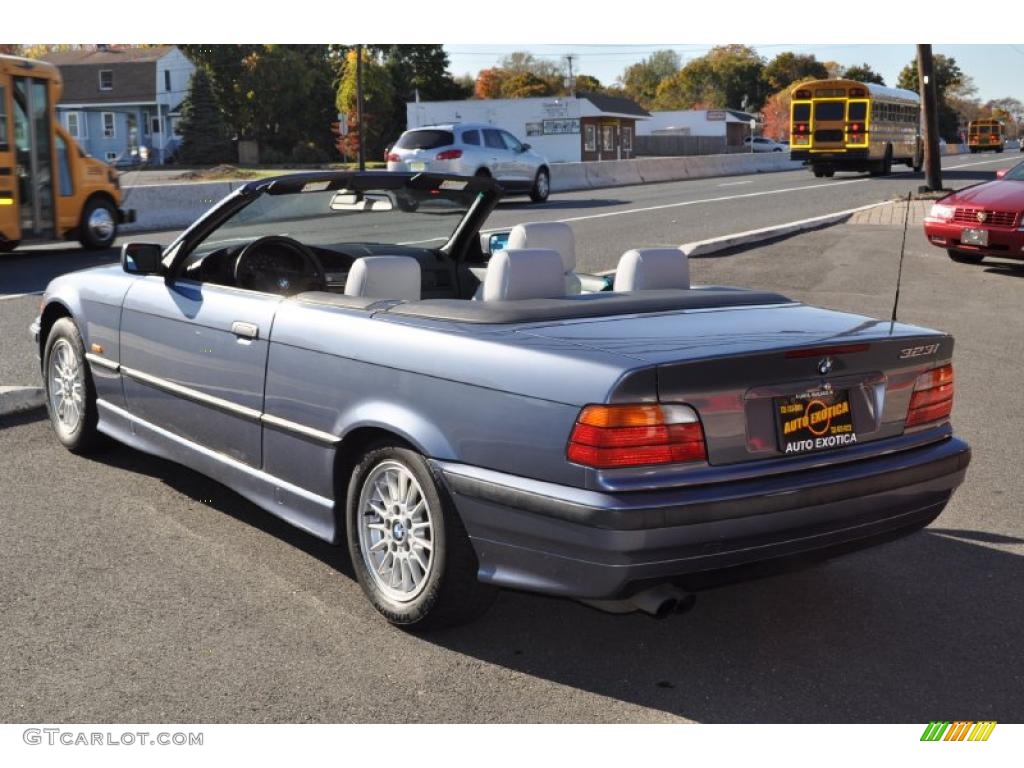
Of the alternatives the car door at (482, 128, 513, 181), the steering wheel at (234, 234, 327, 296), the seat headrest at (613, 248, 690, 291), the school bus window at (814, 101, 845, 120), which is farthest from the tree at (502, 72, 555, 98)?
the seat headrest at (613, 248, 690, 291)

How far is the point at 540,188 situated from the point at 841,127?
561 inches

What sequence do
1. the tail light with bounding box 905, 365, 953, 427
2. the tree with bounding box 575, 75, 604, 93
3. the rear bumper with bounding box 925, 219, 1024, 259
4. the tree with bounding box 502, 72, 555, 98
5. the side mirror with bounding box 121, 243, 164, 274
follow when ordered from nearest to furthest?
the tail light with bounding box 905, 365, 953, 427, the side mirror with bounding box 121, 243, 164, 274, the rear bumper with bounding box 925, 219, 1024, 259, the tree with bounding box 502, 72, 555, 98, the tree with bounding box 575, 75, 604, 93

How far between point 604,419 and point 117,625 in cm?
184

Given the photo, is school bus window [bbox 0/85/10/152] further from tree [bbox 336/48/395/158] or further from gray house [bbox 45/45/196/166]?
gray house [bbox 45/45/196/166]

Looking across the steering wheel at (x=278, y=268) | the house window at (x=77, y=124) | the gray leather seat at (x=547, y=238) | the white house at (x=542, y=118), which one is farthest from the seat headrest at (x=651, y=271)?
the house window at (x=77, y=124)

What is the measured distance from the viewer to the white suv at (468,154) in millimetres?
26031

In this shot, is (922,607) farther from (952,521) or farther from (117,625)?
(117,625)

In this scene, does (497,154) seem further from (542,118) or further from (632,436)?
(542,118)

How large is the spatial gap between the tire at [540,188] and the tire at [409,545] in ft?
78.9

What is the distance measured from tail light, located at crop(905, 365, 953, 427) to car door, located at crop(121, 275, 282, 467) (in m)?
2.33

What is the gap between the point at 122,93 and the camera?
87688 millimetres

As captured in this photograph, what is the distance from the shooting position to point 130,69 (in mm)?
88875

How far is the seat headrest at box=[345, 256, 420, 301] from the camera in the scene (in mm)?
4805

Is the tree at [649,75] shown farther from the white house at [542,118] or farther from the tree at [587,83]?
the white house at [542,118]
